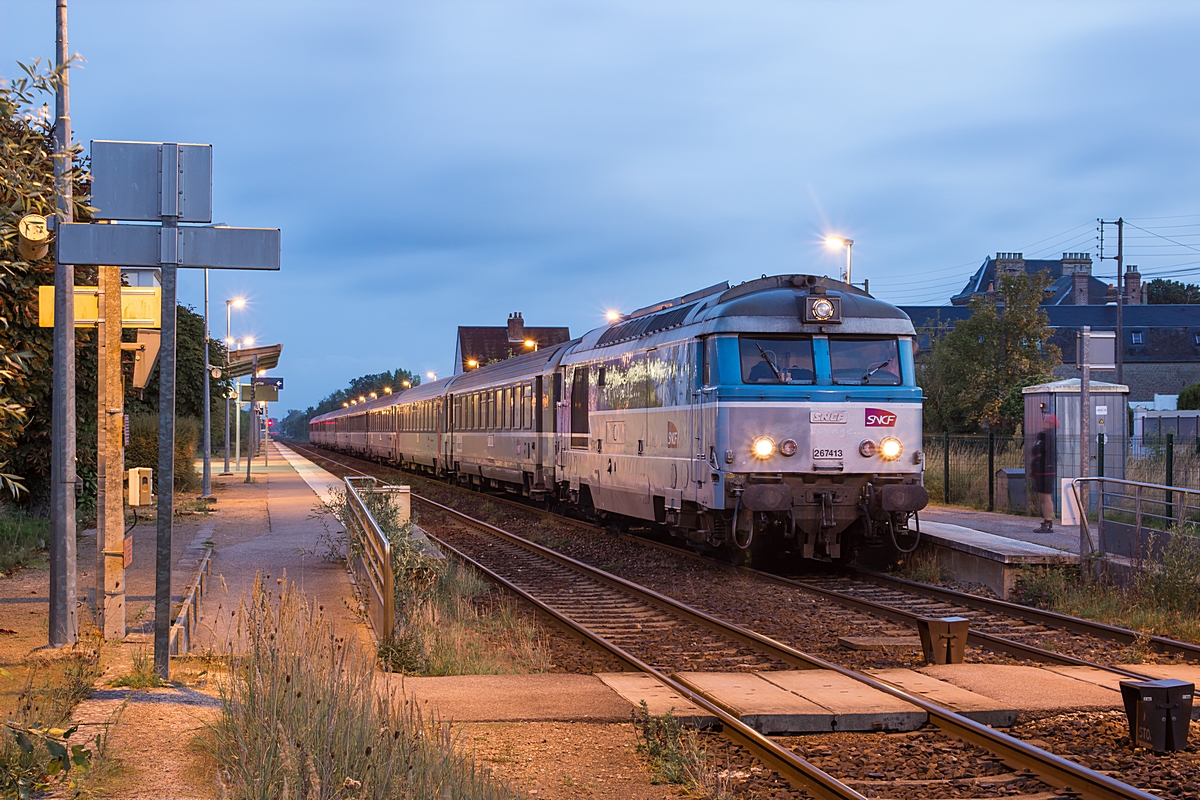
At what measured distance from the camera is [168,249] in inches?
312

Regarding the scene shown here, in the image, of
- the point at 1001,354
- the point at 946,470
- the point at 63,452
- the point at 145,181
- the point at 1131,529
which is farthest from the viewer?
the point at 1001,354

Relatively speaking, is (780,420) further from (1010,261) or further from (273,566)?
(1010,261)

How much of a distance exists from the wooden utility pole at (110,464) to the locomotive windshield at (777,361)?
7.01 metres

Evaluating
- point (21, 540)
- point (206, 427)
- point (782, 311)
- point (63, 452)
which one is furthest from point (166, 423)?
point (206, 427)

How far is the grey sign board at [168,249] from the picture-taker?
7.84 meters

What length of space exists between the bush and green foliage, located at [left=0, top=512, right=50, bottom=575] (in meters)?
5.85

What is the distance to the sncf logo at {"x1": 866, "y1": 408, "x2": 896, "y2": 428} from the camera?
14273 millimetres

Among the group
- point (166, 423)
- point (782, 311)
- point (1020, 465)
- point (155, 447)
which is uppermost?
point (782, 311)

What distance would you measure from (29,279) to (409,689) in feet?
24.2

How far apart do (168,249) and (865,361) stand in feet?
29.5

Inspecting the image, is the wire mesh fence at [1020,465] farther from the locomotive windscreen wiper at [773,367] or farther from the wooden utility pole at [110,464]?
the wooden utility pole at [110,464]

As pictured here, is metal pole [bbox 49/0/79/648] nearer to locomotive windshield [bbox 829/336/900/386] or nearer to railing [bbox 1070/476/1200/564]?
locomotive windshield [bbox 829/336/900/386]

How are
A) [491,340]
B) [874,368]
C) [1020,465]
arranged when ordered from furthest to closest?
1. [491,340]
2. [1020,465]
3. [874,368]

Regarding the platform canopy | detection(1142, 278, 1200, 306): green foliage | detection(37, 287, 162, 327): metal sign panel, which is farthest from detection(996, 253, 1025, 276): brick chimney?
detection(37, 287, 162, 327): metal sign panel
